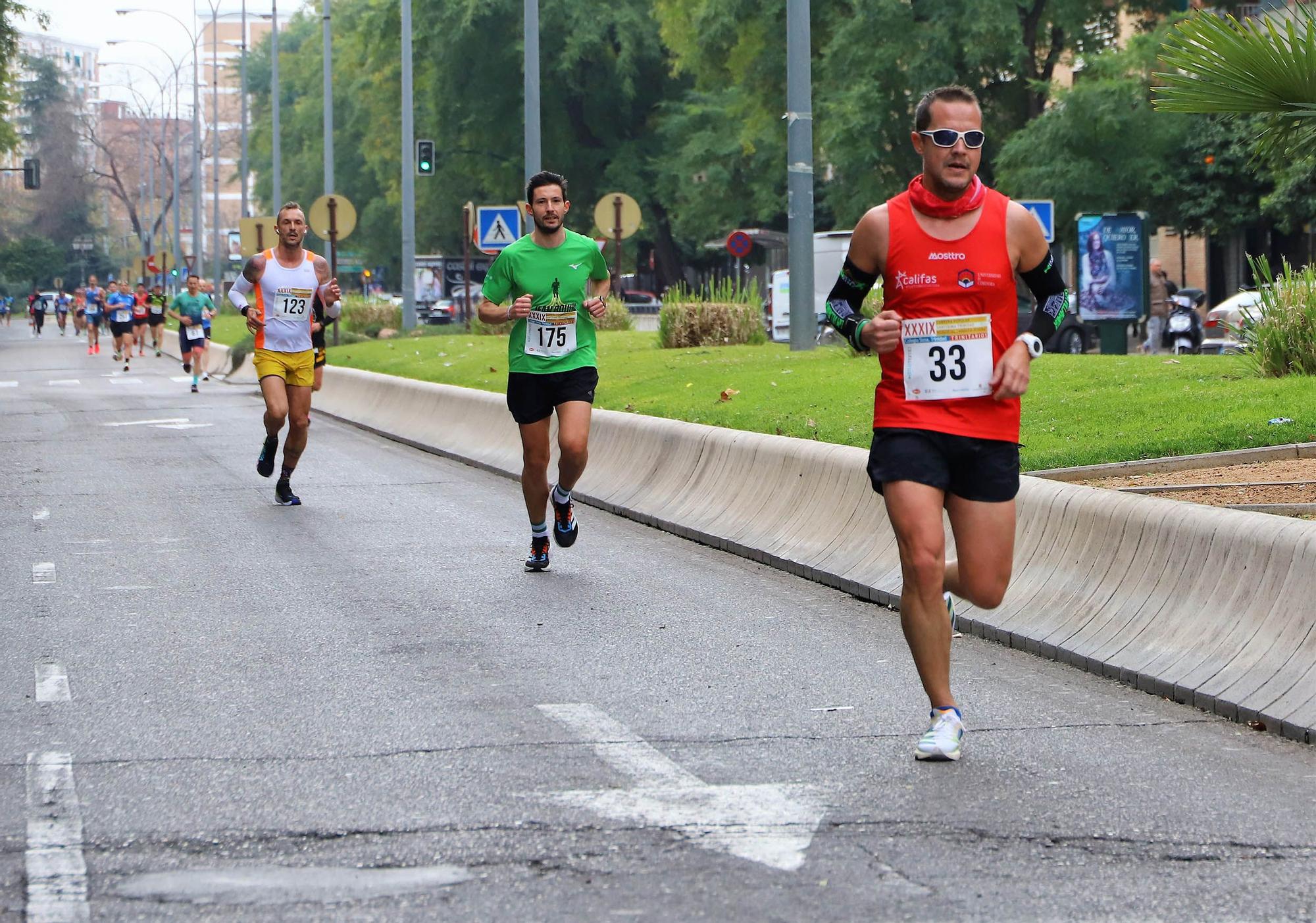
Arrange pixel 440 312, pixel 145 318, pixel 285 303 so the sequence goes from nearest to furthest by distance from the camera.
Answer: pixel 285 303 < pixel 145 318 < pixel 440 312

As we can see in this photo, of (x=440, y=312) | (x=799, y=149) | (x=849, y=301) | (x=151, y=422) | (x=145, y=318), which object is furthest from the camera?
(x=440, y=312)

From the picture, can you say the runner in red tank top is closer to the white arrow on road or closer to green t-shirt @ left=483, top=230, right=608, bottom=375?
the white arrow on road

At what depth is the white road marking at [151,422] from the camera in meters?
23.1

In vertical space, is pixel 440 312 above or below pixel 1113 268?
above

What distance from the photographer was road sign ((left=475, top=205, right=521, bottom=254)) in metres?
31.1

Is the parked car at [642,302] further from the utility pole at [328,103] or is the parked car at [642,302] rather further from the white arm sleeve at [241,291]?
the white arm sleeve at [241,291]

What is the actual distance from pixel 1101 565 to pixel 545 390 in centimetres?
341

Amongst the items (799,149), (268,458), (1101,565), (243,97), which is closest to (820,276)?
(799,149)

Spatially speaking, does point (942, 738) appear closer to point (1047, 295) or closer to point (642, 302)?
point (1047, 295)

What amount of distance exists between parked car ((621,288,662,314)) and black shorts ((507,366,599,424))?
59.9 metres

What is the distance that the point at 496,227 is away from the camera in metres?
31.4

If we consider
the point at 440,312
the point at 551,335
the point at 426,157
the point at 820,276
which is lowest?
the point at 551,335

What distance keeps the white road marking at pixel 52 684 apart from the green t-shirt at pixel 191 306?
25707mm

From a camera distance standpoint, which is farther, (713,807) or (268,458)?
(268,458)
